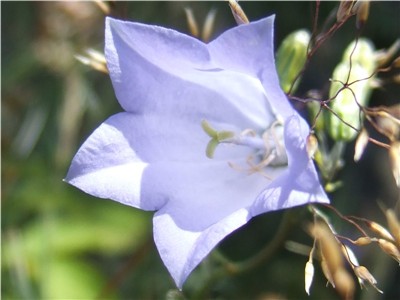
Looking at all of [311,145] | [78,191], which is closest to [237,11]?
[311,145]

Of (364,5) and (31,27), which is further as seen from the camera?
(31,27)

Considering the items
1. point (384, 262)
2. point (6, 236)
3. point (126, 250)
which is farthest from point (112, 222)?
point (384, 262)

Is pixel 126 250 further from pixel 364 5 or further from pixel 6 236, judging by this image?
pixel 364 5

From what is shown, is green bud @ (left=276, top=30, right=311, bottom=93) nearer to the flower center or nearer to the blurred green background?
the flower center

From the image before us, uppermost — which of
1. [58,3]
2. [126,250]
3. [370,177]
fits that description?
[58,3]

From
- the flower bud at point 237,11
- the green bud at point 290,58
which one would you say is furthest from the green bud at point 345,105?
the flower bud at point 237,11

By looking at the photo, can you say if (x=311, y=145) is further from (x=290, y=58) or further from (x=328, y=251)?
(x=290, y=58)

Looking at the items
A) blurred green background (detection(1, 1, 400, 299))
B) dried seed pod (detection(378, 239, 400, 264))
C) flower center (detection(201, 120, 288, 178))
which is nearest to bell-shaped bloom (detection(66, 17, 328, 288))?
flower center (detection(201, 120, 288, 178))

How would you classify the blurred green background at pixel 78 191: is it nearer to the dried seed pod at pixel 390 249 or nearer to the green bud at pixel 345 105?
the green bud at pixel 345 105
